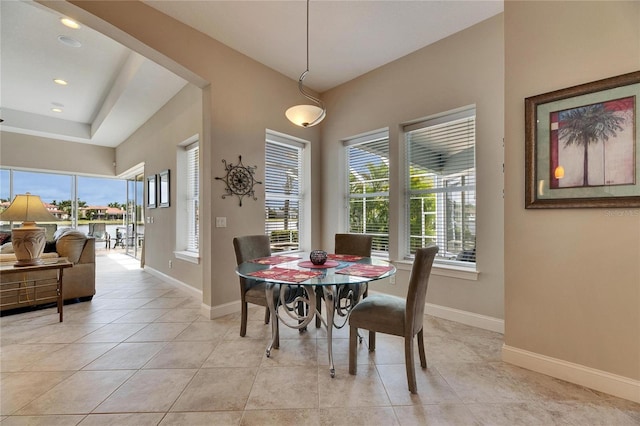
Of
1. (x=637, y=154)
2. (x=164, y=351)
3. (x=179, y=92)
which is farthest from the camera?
(x=179, y=92)

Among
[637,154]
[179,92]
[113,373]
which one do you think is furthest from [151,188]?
[637,154]

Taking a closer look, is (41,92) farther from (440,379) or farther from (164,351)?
(440,379)

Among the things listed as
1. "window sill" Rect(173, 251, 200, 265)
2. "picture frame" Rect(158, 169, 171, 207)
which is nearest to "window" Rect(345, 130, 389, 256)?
"window sill" Rect(173, 251, 200, 265)

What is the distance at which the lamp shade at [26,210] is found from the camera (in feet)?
9.19

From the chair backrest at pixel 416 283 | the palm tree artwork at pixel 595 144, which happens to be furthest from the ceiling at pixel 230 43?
the chair backrest at pixel 416 283

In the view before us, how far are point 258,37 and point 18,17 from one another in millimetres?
2589

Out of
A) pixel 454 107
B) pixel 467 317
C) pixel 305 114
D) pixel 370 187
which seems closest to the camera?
pixel 305 114

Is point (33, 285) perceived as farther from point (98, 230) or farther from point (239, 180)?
point (98, 230)

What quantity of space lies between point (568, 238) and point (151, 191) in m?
5.87

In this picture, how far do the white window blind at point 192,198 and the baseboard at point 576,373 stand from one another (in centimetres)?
411

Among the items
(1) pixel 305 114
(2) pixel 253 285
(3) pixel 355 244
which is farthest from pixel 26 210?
(3) pixel 355 244

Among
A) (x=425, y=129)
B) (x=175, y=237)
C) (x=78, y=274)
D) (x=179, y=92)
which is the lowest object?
(x=78, y=274)

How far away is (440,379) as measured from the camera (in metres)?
1.86

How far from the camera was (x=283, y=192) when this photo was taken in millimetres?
4070
